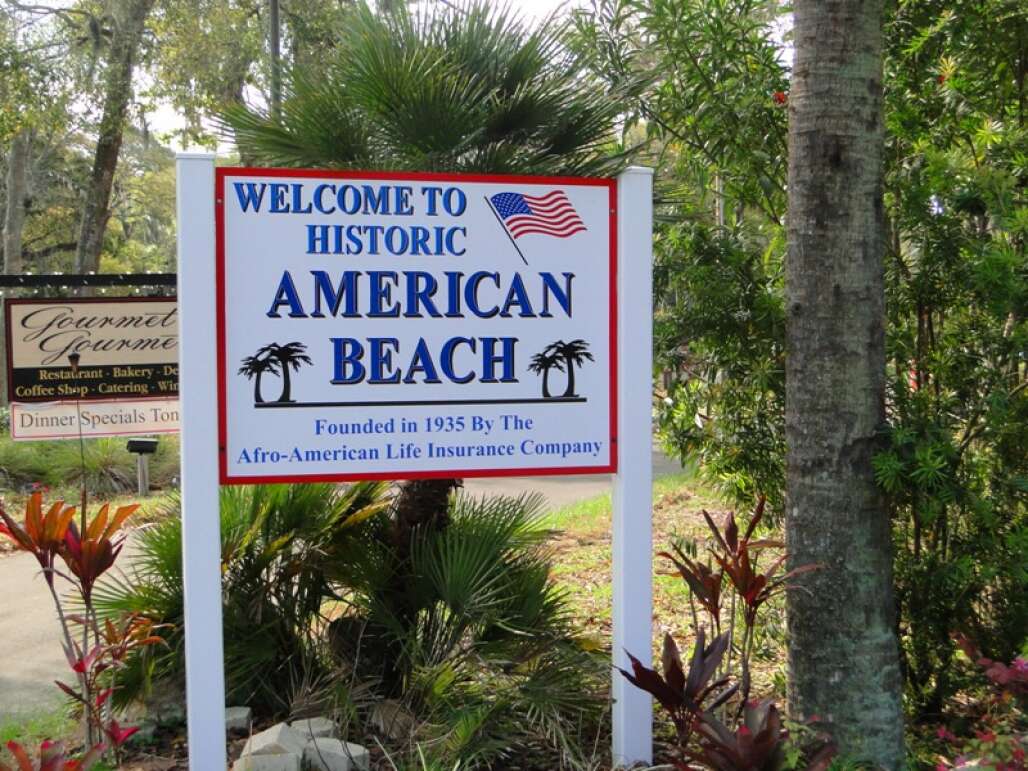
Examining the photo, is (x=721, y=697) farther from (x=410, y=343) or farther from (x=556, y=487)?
(x=556, y=487)

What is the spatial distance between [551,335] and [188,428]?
138cm

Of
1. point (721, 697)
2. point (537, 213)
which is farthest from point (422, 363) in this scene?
point (721, 697)

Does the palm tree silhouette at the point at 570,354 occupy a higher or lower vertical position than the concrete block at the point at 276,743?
higher

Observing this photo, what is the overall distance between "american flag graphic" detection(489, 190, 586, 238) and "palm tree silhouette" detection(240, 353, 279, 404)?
3.36ft

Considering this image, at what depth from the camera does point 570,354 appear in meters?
4.31

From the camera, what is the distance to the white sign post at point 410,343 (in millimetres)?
3965

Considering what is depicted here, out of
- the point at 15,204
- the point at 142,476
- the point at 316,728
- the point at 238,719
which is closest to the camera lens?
the point at 316,728

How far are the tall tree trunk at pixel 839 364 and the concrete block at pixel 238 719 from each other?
2283 mm

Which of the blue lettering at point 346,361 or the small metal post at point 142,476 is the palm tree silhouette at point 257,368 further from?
the small metal post at point 142,476

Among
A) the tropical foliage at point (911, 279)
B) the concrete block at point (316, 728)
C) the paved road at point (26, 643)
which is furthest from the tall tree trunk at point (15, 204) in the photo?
the tropical foliage at point (911, 279)

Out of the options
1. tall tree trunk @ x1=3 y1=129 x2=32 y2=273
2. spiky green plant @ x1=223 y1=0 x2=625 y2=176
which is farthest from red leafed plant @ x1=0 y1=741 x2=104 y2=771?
tall tree trunk @ x1=3 y1=129 x2=32 y2=273

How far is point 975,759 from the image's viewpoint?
3.23 m

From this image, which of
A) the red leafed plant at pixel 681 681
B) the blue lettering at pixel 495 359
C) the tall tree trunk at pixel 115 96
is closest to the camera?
the red leafed plant at pixel 681 681

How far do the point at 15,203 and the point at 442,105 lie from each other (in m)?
20.8
